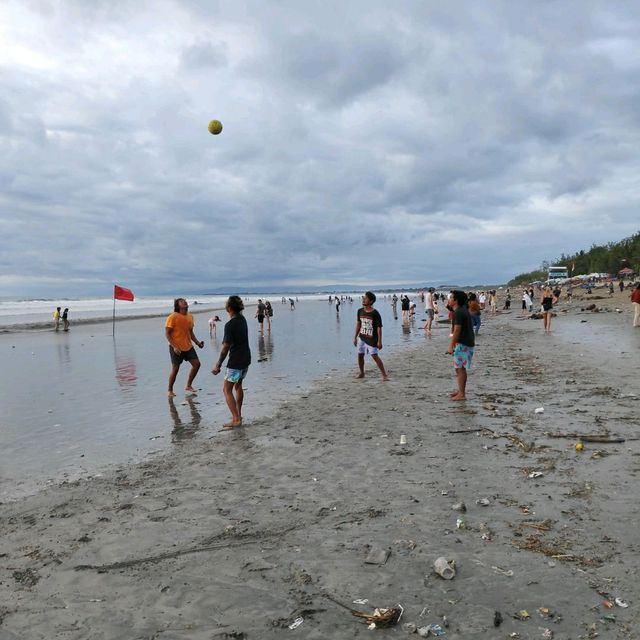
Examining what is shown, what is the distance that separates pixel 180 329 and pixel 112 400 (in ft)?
7.06

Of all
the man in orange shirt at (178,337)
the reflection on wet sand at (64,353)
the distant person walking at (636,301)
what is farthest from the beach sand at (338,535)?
the distant person walking at (636,301)

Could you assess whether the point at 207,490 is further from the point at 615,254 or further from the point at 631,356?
the point at 615,254

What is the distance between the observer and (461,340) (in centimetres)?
957

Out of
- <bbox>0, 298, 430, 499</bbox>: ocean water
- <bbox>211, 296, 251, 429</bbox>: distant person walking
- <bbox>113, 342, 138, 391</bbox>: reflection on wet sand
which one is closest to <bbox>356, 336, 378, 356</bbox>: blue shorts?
<bbox>0, 298, 430, 499</bbox>: ocean water

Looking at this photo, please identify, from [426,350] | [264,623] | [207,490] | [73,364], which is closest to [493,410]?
[207,490]

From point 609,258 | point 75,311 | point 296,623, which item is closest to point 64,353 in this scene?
point 296,623

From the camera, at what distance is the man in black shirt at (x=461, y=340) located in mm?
9422

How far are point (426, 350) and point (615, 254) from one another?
279 ft

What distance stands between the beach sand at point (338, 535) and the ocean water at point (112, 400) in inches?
33.8

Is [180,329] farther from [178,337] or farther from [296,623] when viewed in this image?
[296,623]

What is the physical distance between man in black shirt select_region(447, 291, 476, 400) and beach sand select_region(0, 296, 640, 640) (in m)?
1.66

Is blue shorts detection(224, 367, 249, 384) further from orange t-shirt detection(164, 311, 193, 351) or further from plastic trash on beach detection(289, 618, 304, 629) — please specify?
plastic trash on beach detection(289, 618, 304, 629)

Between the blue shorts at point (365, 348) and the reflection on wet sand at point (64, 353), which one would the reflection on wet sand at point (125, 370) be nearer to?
the reflection on wet sand at point (64, 353)

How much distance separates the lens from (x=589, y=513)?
4332 mm
